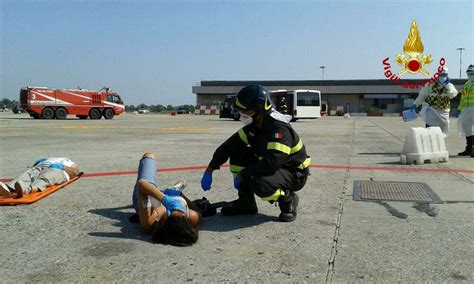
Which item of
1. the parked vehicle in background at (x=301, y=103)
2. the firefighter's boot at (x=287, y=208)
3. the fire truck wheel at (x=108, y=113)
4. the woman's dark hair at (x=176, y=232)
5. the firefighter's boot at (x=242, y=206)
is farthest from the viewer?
the parked vehicle in background at (x=301, y=103)

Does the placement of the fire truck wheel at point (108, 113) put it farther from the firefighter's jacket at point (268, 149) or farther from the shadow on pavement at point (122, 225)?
the firefighter's jacket at point (268, 149)

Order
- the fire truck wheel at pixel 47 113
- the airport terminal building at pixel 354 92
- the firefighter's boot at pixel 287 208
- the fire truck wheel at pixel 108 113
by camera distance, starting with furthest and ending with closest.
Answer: the airport terminal building at pixel 354 92, the fire truck wheel at pixel 108 113, the fire truck wheel at pixel 47 113, the firefighter's boot at pixel 287 208

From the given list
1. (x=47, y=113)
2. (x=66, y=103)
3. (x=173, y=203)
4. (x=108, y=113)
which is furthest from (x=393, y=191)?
(x=108, y=113)

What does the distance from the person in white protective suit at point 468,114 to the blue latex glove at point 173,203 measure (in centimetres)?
825

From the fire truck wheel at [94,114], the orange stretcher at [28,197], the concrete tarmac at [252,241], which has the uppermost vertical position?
the fire truck wheel at [94,114]

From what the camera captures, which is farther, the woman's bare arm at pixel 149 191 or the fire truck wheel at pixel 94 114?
the fire truck wheel at pixel 94 114

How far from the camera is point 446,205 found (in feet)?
17.8

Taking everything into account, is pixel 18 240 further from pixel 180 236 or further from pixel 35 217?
pixel 180 236

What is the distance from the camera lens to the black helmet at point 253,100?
4387 mm

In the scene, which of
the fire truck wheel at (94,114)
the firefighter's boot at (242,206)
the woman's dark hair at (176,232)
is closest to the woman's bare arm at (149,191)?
the woman's dark hair at (176,232)

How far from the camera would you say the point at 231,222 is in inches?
185

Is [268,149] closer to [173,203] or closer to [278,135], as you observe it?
[278,135]

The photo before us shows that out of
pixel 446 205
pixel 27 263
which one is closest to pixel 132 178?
pixel 27 263

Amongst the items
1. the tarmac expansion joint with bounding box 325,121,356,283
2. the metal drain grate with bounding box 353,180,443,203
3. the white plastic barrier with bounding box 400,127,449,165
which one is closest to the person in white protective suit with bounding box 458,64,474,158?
the white plastic barrier with bounding box 400,127,449,165
